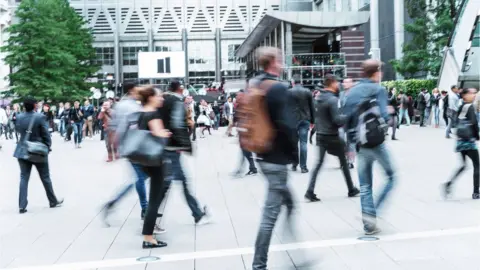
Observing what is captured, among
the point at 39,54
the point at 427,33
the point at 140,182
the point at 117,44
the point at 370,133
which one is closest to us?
the point at 370,133

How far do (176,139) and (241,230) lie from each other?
1336 mm

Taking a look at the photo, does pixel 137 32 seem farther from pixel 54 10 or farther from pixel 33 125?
pixel 33 125

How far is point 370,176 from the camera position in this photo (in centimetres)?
687

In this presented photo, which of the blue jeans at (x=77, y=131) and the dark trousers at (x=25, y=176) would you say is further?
the blue jeans at (x=77, y=131)

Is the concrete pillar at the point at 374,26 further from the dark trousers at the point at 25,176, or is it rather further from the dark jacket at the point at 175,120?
the dark jacket at the point at 175,120

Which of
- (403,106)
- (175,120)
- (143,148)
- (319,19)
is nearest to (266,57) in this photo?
(143,148)

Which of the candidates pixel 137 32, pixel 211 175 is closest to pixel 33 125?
pixel 211 175

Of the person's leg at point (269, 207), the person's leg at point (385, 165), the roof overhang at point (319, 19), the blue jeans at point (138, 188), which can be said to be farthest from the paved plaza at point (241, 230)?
the roof overhang at point (319, 19)

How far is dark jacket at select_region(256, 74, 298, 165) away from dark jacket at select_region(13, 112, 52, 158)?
17.0 feet

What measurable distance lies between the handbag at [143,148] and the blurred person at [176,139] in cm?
78

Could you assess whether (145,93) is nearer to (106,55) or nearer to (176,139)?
→ (176,139)

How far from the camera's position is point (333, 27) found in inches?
1638

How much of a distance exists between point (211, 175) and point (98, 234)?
5915mm

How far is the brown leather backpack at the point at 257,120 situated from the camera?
5.05 metres
